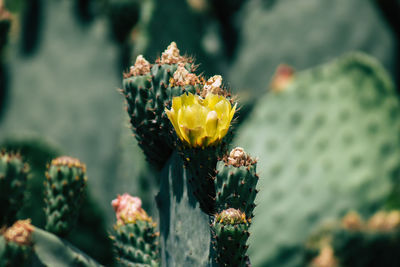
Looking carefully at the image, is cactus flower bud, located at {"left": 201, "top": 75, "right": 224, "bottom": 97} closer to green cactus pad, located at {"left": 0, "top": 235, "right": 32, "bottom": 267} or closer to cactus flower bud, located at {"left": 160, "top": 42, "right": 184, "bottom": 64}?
cactus flower bud, located at {"left": 160, "top": 42, "right": 184, "bottom": 64}

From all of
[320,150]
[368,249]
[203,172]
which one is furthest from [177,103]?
[368,249]

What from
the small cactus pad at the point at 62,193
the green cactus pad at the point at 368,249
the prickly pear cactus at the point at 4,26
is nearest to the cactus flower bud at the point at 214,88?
the small cactus pad at the point at 62,193

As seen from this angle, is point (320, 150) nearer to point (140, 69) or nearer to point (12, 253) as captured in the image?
point (140, 69)

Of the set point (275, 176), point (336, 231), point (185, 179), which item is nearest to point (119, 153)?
point (275, 176)

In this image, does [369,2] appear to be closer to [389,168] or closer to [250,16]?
[250,16]

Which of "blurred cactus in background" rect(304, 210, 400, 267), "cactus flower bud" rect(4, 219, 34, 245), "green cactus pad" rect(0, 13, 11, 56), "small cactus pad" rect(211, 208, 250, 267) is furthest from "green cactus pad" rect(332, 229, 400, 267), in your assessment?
"cactus flower bud" rect(4, 219, 34, 245)

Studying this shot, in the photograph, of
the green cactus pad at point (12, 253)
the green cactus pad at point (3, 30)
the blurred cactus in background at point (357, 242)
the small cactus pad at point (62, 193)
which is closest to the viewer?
the green cactus pad at point (12, 253)

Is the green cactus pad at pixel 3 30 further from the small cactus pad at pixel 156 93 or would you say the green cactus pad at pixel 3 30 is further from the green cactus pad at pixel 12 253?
the green cactus pad at pixel 12 253
